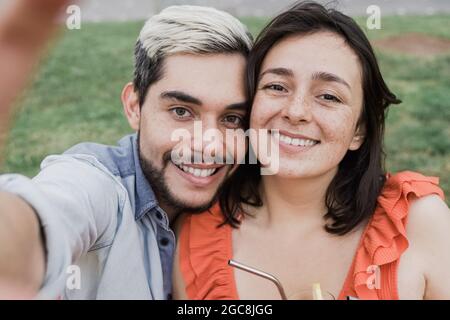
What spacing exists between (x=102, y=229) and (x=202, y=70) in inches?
21.7

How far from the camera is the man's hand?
1.33 ft

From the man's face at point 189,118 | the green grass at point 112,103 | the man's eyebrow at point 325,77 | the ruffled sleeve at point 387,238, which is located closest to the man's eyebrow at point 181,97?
the man's face at point 189,118

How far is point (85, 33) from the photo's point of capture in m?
6.18

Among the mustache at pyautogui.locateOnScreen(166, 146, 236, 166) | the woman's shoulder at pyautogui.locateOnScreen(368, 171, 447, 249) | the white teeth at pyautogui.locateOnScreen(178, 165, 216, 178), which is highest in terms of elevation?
the mustache at pyautogui.locateOnScreen(166, 146, 236, 166)

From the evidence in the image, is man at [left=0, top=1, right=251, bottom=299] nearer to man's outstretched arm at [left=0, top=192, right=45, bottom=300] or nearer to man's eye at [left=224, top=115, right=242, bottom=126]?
man's eye at [left=224, top=115, right=242, bottom=126]

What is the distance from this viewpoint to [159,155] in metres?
1.70

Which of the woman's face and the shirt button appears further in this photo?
the shirt button

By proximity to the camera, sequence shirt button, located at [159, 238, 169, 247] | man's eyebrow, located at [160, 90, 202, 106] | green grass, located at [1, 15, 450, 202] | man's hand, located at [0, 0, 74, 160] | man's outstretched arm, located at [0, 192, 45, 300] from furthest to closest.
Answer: green grass, located at [1, 15, 450, 202], shirt button, located at [159, 238, 169, 247], man's eyebrow, located at [160, 90, 202, 106], man's outstretched arm, located at [0, 192, 45, 300], man's hand, located at [0, 0, 74, 160]

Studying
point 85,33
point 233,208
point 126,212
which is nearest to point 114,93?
point 85,33

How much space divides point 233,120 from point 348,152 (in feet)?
1.45

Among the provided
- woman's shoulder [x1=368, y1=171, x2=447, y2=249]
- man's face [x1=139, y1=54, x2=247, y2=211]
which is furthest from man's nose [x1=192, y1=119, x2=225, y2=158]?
woman's shoulder [x1=368, y1=171, x2=447, y2=249]

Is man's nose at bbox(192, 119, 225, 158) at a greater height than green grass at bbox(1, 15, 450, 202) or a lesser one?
lesser

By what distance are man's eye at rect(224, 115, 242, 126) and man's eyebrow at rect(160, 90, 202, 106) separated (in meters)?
0.11
